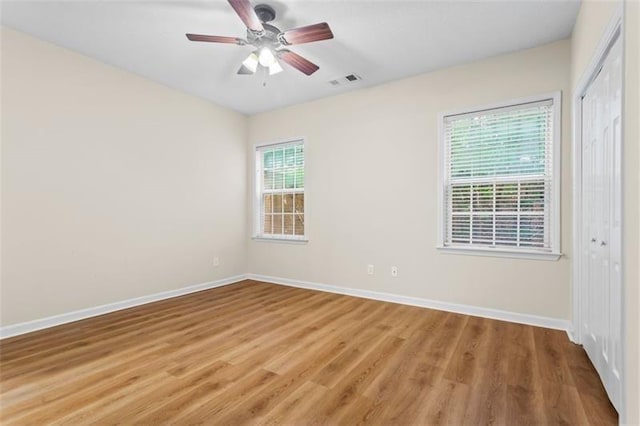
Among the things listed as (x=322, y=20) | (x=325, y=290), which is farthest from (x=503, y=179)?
(x=325, y=290)

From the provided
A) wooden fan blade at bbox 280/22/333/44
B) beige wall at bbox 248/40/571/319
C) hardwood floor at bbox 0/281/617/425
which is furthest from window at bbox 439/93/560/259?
wooden fan blade at bbox 280/22/333/44

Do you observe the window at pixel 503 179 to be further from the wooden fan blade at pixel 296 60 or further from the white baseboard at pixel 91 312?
the white baseboard at pixel 91 312

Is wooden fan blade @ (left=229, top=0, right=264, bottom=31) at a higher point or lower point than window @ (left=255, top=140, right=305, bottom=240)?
higher

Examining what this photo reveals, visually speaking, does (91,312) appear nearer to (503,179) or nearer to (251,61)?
(251,61)

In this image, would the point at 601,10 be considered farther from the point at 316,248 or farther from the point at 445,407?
the point at 316,248

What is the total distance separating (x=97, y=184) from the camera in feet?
11.0

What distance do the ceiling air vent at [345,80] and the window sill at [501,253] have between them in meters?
2.29

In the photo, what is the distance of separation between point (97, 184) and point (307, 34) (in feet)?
9.17

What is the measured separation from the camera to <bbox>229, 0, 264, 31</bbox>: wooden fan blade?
79.3 inches

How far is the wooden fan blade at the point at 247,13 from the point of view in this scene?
2015 mm

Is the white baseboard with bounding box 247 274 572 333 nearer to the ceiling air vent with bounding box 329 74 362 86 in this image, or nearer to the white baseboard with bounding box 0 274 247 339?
the white baseboard with bounding box 0 274 247 339

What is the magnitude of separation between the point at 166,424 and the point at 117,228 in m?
2.65

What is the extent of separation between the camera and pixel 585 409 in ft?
5.71

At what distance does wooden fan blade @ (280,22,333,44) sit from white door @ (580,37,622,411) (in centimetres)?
177
